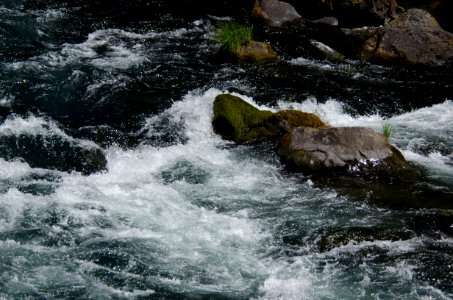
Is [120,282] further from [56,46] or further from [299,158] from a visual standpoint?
[56,46]

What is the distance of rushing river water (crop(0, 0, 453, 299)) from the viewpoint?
6172 millimetres

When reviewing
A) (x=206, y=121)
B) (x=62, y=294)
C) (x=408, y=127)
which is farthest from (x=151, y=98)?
(x=62, y=294)

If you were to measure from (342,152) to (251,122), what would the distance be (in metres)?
A: 1.91

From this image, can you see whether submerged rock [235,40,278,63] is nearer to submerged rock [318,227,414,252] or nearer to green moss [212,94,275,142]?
green moss [212,94,275,142]

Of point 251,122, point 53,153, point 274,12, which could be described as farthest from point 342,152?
point 274,12

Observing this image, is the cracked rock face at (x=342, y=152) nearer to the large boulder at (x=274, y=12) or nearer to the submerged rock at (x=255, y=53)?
the submerged rock at (x=255, y=53)

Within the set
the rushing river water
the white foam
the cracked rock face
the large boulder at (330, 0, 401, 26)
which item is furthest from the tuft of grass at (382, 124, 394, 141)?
the large boulder at (330, 0, 401, 26)

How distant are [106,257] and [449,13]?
1440 centimetres

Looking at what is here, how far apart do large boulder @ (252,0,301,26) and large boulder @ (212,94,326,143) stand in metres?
6.98

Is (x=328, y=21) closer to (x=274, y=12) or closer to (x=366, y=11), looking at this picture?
(x=366, y=11)

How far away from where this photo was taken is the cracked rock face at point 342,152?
8461mm

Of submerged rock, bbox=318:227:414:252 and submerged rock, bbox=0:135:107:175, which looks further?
submerged rock, bbox=0:135:107:175

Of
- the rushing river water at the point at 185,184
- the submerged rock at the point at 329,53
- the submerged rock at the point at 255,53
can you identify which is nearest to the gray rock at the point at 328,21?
the submerged rock at the point at 329,53

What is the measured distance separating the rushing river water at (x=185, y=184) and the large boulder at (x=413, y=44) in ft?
1.65
